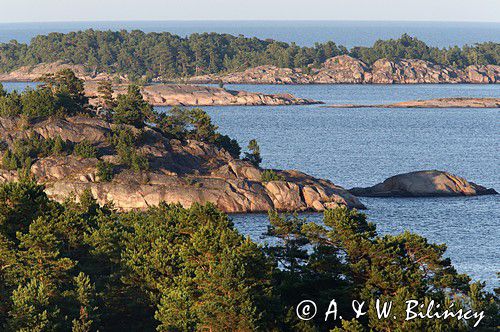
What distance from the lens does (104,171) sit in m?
85.3

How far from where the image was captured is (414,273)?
147ft

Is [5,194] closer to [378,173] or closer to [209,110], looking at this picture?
[378,173]

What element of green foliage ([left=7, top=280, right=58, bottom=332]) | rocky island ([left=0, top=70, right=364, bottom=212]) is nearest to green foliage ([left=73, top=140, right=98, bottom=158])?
rocky island ([left=0, top=70, right=364, bottom=212])

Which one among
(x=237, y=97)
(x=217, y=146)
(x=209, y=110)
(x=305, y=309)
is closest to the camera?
(x=305, y=309)

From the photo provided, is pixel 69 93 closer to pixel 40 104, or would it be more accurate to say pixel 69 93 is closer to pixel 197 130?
pixel 40 104

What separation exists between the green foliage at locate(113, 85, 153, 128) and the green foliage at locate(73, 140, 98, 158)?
7.95 metres

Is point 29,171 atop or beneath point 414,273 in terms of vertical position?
beneath

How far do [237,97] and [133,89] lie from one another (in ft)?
312

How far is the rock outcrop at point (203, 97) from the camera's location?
18988 centimetres

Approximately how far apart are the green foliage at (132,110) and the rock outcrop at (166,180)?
414 cm

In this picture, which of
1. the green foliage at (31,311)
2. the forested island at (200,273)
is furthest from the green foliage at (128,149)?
the green foliage at (31,311)

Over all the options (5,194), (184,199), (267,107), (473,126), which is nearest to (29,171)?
(184,199)

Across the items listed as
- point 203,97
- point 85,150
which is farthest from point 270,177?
point 203,97

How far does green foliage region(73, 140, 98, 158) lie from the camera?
289 feet
